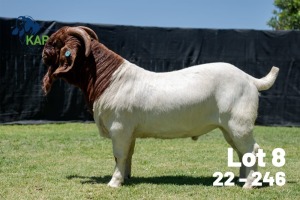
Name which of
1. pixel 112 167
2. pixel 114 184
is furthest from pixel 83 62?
pixel 112 167

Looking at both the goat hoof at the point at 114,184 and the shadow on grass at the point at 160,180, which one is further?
the shadow on grass at the point at 160,180

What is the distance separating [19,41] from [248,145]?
7.32 m

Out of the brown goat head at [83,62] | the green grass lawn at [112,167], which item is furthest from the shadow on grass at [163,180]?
the brown goat head at [83,62]

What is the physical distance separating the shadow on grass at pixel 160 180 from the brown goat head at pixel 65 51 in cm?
108

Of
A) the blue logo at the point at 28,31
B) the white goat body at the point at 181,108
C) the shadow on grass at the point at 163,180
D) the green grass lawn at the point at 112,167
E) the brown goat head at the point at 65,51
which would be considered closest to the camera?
the green grass lawn at the point at 112,167

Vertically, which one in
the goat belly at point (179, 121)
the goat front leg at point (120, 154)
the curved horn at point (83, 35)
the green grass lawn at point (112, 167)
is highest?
the curved horn at point (83, 35)

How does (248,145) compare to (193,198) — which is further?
(248,145)

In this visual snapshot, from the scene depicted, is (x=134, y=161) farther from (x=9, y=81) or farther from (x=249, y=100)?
(x=9, y=81)

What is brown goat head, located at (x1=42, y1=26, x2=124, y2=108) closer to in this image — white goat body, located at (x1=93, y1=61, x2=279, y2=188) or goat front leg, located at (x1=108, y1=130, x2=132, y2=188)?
white goat body, located at (x1=93, y1=61, x2=279, y2=188)

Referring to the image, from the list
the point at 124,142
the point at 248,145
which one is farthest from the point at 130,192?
the point at 248,145

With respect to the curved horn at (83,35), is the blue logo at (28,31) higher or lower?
lower

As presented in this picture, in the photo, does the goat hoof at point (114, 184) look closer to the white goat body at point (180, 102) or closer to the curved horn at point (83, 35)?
the white goat body at point (180, 102)

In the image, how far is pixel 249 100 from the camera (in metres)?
5.00

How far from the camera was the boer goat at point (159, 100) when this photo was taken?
500cm
